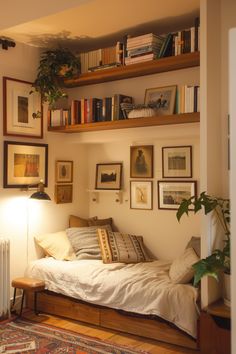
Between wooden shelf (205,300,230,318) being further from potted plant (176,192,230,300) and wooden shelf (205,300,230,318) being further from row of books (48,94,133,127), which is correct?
row of books (48,94,133,127)

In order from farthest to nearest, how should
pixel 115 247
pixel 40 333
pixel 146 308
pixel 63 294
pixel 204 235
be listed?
1. pixel 115 247
2. pixel 63 294
3. pixel 40 333
4. pixel 146 308
5. pixel 204 235

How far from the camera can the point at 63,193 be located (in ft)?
15.3

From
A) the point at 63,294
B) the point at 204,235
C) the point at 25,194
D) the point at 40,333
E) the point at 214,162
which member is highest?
the point at 214,162

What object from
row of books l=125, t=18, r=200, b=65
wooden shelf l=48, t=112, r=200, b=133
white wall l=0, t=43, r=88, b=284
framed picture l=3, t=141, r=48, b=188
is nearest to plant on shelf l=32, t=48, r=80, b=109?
white wall l=0, t=43, r=88, b=284

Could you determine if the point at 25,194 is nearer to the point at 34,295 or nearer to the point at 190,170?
the point at 34,295

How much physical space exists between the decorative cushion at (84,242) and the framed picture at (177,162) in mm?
991

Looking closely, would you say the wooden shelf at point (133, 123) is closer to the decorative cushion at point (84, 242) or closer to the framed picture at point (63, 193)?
the framed picture at point (63, 193)

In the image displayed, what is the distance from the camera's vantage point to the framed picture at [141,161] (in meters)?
4.40

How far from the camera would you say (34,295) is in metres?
4.14

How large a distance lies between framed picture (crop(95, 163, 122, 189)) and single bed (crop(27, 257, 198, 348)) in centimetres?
100

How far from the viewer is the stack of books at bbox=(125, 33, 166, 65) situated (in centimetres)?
374

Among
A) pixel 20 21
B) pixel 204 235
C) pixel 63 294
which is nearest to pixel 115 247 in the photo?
pixel 63 294

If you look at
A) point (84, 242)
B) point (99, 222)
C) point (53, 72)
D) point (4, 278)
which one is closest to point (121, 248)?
point (84, 242)

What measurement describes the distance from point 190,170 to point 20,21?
2.10 metres
